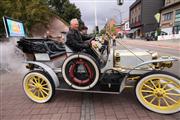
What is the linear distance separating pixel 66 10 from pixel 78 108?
4159cm

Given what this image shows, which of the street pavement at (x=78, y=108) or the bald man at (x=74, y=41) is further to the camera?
the bald man at (x=74, y=41)

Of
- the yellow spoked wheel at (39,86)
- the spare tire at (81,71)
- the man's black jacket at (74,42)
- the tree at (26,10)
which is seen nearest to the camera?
the spare tire at (81,71)

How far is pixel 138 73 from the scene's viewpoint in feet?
11.1

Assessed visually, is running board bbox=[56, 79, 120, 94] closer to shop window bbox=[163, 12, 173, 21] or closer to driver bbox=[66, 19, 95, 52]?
driver bbox=[66, 19, 95, 52]

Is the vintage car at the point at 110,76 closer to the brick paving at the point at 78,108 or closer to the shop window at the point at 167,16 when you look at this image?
the brick paving at the point at 78,108

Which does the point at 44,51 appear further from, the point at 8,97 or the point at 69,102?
the point at 8,97

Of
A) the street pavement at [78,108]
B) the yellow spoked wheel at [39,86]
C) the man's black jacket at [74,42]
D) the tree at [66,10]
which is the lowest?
the street pavement at [78,108]

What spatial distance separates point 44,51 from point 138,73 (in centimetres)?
204

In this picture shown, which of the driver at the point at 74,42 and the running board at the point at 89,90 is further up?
the driver at the point at 74,42

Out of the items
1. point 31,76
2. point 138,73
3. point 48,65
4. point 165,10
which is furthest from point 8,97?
point 165,10

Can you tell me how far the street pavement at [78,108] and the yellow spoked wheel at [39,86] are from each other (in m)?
0.15

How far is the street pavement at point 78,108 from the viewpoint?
3070mm

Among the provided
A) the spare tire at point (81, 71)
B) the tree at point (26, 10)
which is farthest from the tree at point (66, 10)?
the spare tire at point (81, 71)

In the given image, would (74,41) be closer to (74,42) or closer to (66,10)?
(74,42)
